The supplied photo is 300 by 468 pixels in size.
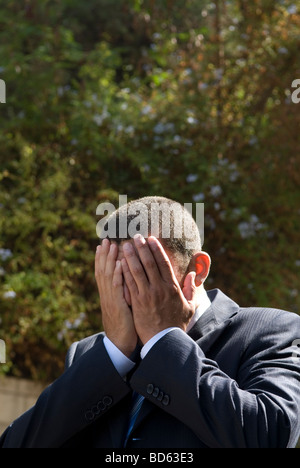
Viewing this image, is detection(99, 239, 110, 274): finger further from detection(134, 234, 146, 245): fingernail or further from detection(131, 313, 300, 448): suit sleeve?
detection(131, 313, 300, 448): suit sleeve

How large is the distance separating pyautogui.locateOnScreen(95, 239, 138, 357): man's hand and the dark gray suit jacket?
0.22ft

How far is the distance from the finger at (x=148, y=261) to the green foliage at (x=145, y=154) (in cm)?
268

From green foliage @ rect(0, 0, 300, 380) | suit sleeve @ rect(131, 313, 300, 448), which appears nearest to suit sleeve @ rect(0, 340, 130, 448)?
suit sleeve @ rect(131, 313, 300, 448)

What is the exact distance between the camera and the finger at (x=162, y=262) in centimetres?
200

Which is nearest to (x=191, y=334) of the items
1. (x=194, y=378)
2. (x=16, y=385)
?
(x=194, y=378)

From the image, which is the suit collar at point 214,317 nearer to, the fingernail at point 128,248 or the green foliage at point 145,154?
the fingernail at point 128,248

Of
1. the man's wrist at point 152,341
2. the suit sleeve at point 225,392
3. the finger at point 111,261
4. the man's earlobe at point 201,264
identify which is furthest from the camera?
the man's earlobe at point 201,264

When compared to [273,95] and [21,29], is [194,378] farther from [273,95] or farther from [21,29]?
[21,29]

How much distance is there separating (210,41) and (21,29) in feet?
5.52

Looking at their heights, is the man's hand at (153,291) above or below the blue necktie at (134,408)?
above

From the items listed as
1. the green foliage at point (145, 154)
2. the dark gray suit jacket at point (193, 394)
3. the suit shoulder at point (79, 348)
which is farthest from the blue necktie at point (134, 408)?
the green foliage at point (145, 154)

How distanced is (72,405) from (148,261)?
46 cm

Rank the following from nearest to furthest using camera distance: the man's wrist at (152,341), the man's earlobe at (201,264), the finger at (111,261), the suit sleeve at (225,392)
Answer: the suit sleeve at (225,392)
the man's wrist at (152,341)
the finger at (111,261)
the man's earlobe at (201,264)

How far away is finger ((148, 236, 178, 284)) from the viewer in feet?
6.55
